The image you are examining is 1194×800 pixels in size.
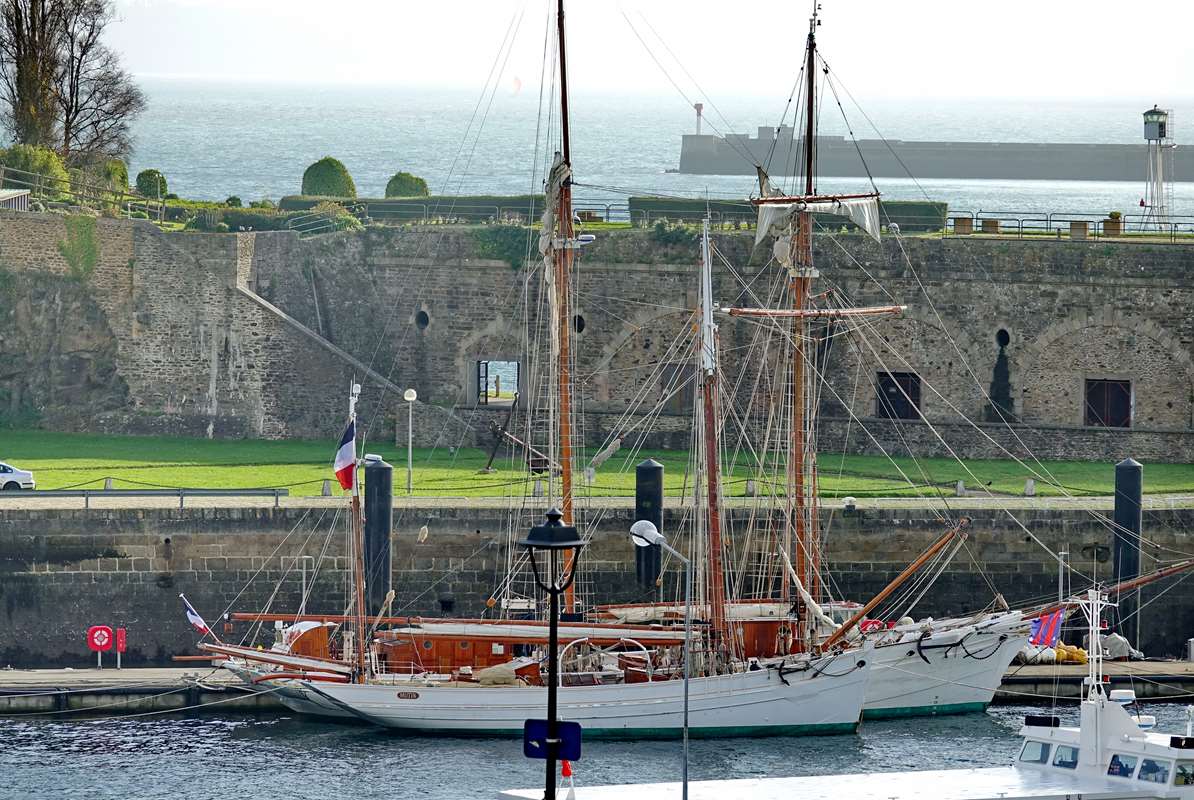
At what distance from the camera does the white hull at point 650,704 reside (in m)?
41.1

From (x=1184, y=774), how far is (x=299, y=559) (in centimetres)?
1977

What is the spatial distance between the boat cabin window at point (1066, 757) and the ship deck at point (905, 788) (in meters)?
0.18

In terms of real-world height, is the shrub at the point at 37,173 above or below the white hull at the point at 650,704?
above

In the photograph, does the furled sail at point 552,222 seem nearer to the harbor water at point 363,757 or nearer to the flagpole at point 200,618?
the flagpole at point 200,618

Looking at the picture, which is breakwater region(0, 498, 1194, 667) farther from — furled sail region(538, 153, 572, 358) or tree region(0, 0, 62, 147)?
tree region(0, 0, 62, 147)

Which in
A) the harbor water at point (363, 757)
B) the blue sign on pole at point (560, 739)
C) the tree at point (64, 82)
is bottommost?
the harbor water at point (363, 757)

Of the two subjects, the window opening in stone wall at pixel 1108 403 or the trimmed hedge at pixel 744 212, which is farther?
the trimmed hedge at pixel 744 212

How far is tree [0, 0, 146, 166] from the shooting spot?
68.0 metres

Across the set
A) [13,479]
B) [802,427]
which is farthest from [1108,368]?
[13,479]

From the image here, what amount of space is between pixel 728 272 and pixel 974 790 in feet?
83.1

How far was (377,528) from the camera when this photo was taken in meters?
45.7

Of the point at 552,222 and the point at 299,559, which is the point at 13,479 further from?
the point at 552,222

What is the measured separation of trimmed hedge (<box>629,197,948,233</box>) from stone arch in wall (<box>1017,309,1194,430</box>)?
4993mm

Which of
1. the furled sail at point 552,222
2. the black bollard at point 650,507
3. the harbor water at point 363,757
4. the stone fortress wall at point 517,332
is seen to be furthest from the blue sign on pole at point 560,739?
the stone fortress wall at point 517,332
